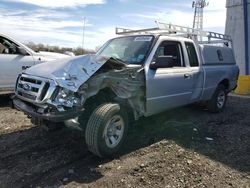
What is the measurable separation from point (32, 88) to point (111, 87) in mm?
A: 1233

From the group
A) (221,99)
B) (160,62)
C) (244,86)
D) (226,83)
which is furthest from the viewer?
(244,86)

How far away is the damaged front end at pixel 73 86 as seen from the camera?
4492mm

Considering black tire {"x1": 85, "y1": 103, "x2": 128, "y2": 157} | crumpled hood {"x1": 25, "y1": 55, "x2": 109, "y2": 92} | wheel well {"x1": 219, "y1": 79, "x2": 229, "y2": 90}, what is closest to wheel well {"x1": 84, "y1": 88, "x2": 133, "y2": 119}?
black tire {"x1": 85, "y1": 103, "x2": 128, "y2": 157}

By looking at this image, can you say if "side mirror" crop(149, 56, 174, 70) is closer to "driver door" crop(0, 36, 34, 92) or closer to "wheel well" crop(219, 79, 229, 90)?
"wheel well" crop(219, 79, 229, 90)

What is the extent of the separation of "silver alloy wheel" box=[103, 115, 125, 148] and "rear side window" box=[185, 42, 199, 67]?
2.73 metres

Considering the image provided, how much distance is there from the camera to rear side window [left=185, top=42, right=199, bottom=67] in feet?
23.3

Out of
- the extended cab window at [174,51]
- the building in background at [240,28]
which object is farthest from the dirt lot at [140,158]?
the building in background at [240,28]

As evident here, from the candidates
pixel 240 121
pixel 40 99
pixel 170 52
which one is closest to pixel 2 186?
pixel 40 99

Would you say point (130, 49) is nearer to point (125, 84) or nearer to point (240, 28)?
point (125, 84)

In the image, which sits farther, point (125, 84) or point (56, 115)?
point (125, 84)

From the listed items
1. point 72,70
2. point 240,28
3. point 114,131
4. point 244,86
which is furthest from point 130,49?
point 240,28

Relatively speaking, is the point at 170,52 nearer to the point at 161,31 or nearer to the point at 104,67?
the point at 161,31

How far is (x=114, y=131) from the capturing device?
506 cm

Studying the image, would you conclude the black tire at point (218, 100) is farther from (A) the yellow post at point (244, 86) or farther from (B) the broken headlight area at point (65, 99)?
(A) the yellow post at point (244, 86)
